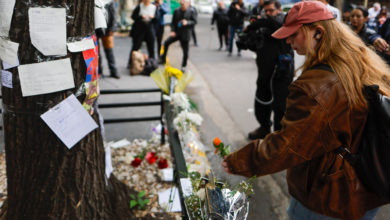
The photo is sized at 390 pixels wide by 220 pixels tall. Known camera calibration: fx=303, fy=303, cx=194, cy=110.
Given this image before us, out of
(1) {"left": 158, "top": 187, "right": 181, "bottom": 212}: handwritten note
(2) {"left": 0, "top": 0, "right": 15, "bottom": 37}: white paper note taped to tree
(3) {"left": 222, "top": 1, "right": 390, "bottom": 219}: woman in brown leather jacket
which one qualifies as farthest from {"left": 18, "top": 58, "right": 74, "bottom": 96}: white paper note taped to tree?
(1) {"left": 158, "top": 187, "right": 181, "bottom": 212}: handwritten note

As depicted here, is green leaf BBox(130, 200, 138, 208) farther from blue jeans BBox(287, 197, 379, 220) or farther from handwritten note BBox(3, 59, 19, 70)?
handwritten note BBox(3, 59, 19, 70)

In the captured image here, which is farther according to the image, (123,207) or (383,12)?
(383,12)

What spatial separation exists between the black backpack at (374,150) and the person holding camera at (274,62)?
7.92 ft

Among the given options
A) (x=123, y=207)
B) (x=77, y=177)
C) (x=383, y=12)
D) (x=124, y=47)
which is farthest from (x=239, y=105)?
(x=383, y=12)

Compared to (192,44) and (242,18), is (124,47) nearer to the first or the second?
(192,44)

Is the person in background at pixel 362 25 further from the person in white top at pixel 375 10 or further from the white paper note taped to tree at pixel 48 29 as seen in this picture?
the person in white top at pixel 375 10

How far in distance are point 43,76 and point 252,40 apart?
303 centimetres

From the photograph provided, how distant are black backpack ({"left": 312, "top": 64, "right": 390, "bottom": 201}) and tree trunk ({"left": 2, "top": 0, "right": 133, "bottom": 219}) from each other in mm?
1363

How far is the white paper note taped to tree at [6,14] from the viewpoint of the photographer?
5.17 ft

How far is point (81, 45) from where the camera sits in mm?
1775

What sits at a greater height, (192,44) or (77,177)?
(77,177)

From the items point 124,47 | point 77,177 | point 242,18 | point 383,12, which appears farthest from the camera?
point 383,12

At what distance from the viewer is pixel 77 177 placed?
78.1 inches

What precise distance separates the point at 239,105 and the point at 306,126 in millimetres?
4610
